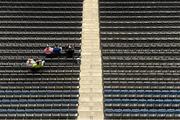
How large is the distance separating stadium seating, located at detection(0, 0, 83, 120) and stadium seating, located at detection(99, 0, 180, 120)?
93.0 inches

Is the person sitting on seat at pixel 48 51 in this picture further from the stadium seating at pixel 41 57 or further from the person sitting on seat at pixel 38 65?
the person sitting on seat at pixel 38 65

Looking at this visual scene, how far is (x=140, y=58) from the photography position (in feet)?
107

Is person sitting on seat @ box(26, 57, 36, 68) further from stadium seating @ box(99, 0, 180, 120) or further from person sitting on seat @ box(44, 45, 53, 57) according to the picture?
stadium seating @ box(99, 0, 180, 120)

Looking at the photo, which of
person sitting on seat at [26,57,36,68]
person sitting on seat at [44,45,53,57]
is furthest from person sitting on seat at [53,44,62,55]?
person sitting on seat at [26,57,36,68]

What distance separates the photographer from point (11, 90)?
29984 millimetres

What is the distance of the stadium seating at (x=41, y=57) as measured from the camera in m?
28.7

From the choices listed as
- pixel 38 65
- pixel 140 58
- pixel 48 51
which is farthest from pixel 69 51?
pixel 140 58

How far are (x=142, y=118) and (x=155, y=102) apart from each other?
1.72 m

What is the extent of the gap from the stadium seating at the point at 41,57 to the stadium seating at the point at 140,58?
2.36 metres

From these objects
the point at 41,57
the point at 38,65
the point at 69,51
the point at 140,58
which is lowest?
the point at 38,65

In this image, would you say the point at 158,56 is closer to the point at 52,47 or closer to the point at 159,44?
the point at 159,44

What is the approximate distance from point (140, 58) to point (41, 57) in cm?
738

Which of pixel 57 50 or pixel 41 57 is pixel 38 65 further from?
pixel 57 50

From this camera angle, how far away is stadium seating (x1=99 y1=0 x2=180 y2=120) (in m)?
28.7
